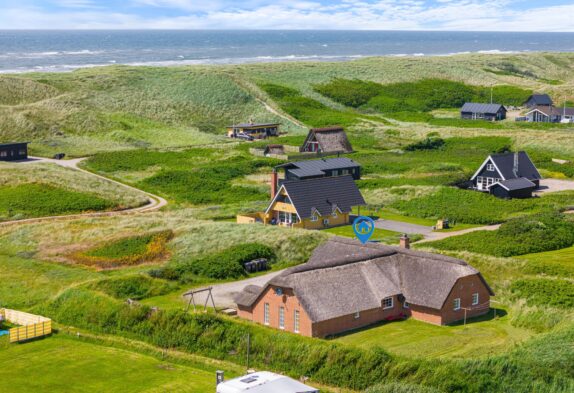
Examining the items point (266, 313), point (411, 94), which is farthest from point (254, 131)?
point (266, 313)

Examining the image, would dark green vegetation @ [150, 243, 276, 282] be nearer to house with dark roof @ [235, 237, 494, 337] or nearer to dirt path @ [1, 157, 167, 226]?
house with dark roof @ [235, 237, 494, 337]

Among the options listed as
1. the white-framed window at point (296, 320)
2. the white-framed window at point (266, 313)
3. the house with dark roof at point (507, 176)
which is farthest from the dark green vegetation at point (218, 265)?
the house with dark roof at point (507, 176)

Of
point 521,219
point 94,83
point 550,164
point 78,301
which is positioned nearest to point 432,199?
point 521,219

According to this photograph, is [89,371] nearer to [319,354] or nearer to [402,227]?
[319,354]

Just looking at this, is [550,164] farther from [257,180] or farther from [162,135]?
[162,135]

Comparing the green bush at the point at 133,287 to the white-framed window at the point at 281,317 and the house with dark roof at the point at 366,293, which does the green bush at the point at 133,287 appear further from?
the white-framed window at the point at 281,317

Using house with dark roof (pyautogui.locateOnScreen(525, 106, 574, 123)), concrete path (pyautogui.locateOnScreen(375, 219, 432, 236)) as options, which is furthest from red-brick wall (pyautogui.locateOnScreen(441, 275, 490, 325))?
house with dark roof (pyautogui.locateOnScreen(525, 106, 574, 123))
